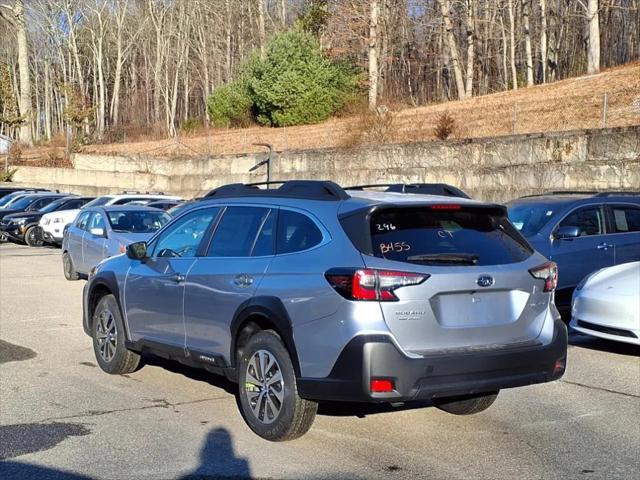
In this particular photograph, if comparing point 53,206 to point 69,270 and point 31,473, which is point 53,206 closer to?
point 69,270

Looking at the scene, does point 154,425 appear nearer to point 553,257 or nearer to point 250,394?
point 250,394

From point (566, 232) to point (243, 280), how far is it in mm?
6367

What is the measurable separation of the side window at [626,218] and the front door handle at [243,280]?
764 centimetres

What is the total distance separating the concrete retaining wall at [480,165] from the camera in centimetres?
2069

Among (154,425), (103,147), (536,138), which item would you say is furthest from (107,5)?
(154,425)

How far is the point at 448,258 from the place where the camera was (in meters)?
5.68

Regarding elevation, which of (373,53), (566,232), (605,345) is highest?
(373,53)

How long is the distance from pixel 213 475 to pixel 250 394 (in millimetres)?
961

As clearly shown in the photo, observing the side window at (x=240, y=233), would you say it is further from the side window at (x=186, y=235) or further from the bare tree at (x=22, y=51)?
the bare tree at (x=22, y=51)

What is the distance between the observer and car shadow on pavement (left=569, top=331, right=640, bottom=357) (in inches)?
384

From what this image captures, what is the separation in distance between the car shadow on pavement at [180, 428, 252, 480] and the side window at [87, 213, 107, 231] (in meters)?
10.0

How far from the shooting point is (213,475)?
5402 mm

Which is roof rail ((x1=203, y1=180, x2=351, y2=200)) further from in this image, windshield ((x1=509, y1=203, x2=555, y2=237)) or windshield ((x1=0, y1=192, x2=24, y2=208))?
windshield ((x1=0, y1=192, x2=24, y2=208))

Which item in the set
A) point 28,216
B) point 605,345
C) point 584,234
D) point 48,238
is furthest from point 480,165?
point 605,345
